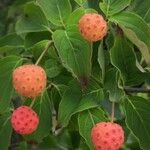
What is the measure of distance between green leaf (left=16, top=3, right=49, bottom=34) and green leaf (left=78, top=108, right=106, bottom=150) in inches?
10.9

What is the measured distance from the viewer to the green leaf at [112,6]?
1.70 m

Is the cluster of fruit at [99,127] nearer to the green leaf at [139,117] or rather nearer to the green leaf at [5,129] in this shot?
the green leaf at [139,117]

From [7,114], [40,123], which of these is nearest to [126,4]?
[40,123]

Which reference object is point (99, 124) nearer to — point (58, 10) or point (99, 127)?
point (99, 127)

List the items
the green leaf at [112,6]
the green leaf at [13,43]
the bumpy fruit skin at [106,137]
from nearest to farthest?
the bumpy fruit skin at [106,137], the green leaf at [112,6], the green leaf at [13,43]

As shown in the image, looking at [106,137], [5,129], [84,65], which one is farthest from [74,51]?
[5,129]

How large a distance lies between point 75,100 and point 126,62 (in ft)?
0.59

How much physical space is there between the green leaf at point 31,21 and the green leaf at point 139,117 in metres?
0.33

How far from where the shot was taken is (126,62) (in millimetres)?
1679

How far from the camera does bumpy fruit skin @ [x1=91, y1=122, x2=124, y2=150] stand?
1481 millimetres

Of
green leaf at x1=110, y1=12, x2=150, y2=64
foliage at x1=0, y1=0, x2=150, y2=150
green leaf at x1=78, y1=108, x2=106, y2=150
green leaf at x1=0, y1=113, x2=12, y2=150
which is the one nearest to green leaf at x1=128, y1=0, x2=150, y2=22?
foliage at x1=0, y1=0, x2=150, y2=150

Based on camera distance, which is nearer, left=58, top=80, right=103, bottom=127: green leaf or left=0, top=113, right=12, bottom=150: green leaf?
left=58, top=80, right=103, bottom=127: green leaf

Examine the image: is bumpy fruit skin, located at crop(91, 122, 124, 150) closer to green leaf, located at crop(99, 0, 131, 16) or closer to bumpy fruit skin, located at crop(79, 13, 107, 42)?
bumpy fruit skin, located at crop(79, 13, 107, 42)

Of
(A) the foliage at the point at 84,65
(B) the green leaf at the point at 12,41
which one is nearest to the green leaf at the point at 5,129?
(A) the foliage at the point at 84,65
